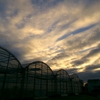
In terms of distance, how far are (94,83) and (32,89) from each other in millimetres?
58983

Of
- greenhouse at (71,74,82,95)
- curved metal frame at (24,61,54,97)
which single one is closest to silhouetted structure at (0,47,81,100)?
curved metal frame at (24,61,54,97)

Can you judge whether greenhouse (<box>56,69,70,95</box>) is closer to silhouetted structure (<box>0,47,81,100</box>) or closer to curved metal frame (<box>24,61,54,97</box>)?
silhouetted structure (<box>0,47,81,100</box>)

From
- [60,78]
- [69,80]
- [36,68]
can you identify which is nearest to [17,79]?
[36,68]

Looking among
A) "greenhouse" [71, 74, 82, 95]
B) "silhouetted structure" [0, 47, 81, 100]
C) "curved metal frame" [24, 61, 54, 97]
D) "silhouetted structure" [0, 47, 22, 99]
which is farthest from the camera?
"greenhouse" [71, 74, 82, 95]

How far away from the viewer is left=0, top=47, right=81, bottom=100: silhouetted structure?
21450mm

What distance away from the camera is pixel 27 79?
26.6m

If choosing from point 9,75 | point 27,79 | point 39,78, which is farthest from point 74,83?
point 9,75

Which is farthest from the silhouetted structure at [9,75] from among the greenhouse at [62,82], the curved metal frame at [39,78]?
the greenhouse at [62,82]

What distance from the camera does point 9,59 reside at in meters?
22.8

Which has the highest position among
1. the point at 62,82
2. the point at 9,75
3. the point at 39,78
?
the point at 9,75

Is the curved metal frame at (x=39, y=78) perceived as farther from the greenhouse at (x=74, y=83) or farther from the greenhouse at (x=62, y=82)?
the greenhouse at (x=74, y=83)

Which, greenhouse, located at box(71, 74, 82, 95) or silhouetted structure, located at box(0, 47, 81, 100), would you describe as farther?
greenhouse, located at box(71, 74, 82, 95)

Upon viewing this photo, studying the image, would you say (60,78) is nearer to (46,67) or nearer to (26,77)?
(46,67)

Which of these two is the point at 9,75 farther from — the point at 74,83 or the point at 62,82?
the point at 74,83
